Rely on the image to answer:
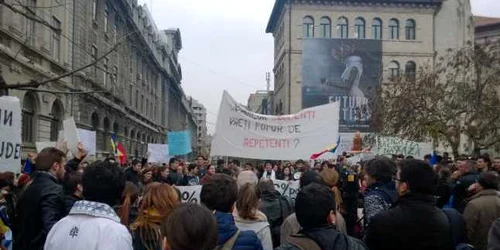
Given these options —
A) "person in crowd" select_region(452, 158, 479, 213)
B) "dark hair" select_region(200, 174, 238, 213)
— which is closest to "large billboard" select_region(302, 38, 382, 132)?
"person in crowd" select_region(452, 158, 479, 213)

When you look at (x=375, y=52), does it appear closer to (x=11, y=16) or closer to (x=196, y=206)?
(x=11, y=16)

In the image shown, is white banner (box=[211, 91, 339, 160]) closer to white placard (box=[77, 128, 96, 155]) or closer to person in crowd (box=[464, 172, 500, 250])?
white placard (box=[77, 128, 96, 155])

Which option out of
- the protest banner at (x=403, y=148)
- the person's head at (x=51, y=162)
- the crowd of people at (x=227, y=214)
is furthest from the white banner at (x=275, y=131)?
the protest banner at (x=403, y=148)

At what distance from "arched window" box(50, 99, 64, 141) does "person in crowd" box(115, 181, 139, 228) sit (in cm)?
2083

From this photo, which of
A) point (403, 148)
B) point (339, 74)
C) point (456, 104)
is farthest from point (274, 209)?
point (339, 74)

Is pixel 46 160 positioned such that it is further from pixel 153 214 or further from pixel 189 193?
pixel 189 193

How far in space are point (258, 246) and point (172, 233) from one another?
142cm

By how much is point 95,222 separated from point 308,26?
5209 cm

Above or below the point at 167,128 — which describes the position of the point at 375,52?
above

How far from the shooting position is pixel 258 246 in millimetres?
4172

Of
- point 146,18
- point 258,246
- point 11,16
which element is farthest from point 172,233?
point 146,18

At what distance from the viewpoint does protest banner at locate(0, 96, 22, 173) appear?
22.7ft

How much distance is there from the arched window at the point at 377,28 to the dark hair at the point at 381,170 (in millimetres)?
50686

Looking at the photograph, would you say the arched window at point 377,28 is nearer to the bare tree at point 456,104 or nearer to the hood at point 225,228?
the bare tree at point 456,104
